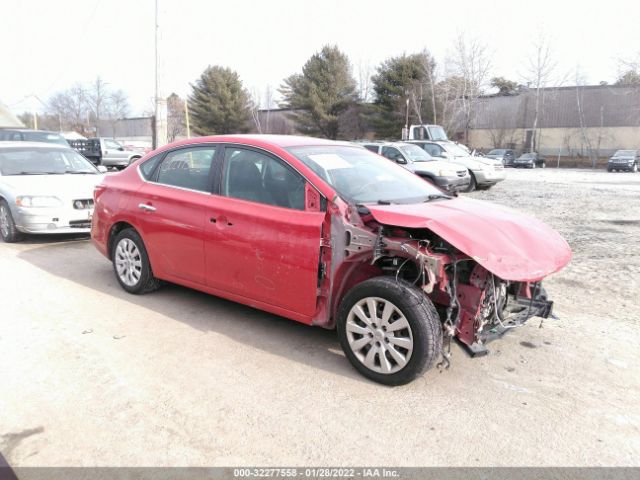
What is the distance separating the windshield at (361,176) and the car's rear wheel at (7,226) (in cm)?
587

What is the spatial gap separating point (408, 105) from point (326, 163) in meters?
44.1

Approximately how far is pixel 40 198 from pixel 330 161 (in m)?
5.45

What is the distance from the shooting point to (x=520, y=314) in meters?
3.88

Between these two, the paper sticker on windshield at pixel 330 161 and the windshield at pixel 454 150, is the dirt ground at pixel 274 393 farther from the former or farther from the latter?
the windshield at pixel 454 150

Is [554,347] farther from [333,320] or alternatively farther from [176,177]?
[176,177]

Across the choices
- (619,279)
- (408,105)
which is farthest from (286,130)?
(619,279)

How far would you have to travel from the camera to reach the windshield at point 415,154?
1466 cm

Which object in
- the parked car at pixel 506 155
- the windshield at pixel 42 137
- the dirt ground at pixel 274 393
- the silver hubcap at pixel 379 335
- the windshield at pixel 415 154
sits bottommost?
the dirt ground at pixel 274 393

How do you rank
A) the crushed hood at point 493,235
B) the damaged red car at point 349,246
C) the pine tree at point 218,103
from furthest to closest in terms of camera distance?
1. the pine tree at point 218,103
2. the damaged red car at point 349,246
3. the crushed hood at point 493,235

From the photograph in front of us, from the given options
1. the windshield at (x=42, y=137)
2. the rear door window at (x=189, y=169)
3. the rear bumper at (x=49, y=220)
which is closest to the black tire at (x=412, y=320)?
the rear door window at (x=189, y=169)

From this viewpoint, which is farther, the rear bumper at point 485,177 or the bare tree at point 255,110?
the bare tree at point 255,110

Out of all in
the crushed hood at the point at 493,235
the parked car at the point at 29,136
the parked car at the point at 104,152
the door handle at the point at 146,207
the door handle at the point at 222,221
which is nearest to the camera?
the crushed hood at the point at 493,235

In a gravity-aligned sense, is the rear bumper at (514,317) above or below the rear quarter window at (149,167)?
below

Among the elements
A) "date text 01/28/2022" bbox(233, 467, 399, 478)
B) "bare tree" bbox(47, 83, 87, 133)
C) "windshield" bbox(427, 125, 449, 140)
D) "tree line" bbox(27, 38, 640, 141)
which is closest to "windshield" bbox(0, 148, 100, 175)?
"date text 01/28/2022" bbox(233, 467, 399, 478)
